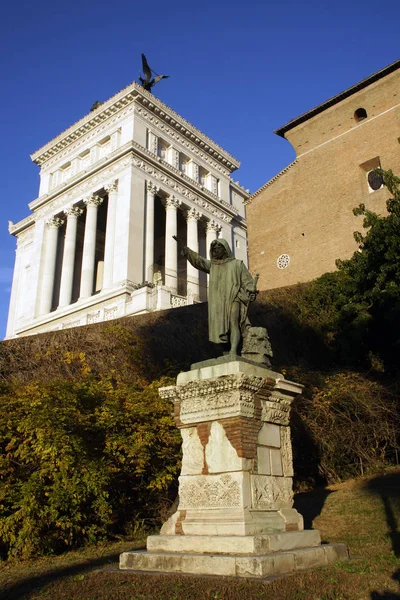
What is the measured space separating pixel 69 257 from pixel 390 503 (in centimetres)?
3267

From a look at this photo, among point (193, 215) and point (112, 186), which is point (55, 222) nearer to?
point (112, 186)

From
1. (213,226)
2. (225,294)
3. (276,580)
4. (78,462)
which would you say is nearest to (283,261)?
(213,226)

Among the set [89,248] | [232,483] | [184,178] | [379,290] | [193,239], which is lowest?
[232,483]

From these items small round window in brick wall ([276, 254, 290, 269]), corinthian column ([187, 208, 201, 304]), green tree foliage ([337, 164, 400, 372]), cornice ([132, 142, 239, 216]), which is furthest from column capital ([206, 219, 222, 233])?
green tree foliage ([337, 164, 400, 372])

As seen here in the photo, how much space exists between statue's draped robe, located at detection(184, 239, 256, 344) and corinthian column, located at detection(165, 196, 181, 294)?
1092 inches

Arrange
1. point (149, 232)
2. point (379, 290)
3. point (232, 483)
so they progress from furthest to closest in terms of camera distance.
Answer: point (149, 232) < point (379, 290) < point (232, 483)

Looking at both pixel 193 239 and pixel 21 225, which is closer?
pixel 193 239

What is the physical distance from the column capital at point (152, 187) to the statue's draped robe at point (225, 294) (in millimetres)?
30586

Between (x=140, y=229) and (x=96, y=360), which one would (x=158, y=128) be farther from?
(x=96, y=360)

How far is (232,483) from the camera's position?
635cm

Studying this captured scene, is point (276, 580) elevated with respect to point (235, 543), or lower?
lower

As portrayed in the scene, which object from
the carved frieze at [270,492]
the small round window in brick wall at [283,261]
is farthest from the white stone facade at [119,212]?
the carved frieze at [270,492]

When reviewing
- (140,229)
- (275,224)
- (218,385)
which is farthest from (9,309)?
(218,385)

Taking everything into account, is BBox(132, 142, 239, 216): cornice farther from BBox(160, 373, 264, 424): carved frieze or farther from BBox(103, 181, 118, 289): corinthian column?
BBox(160, 373, 264, 424): carved frieze
